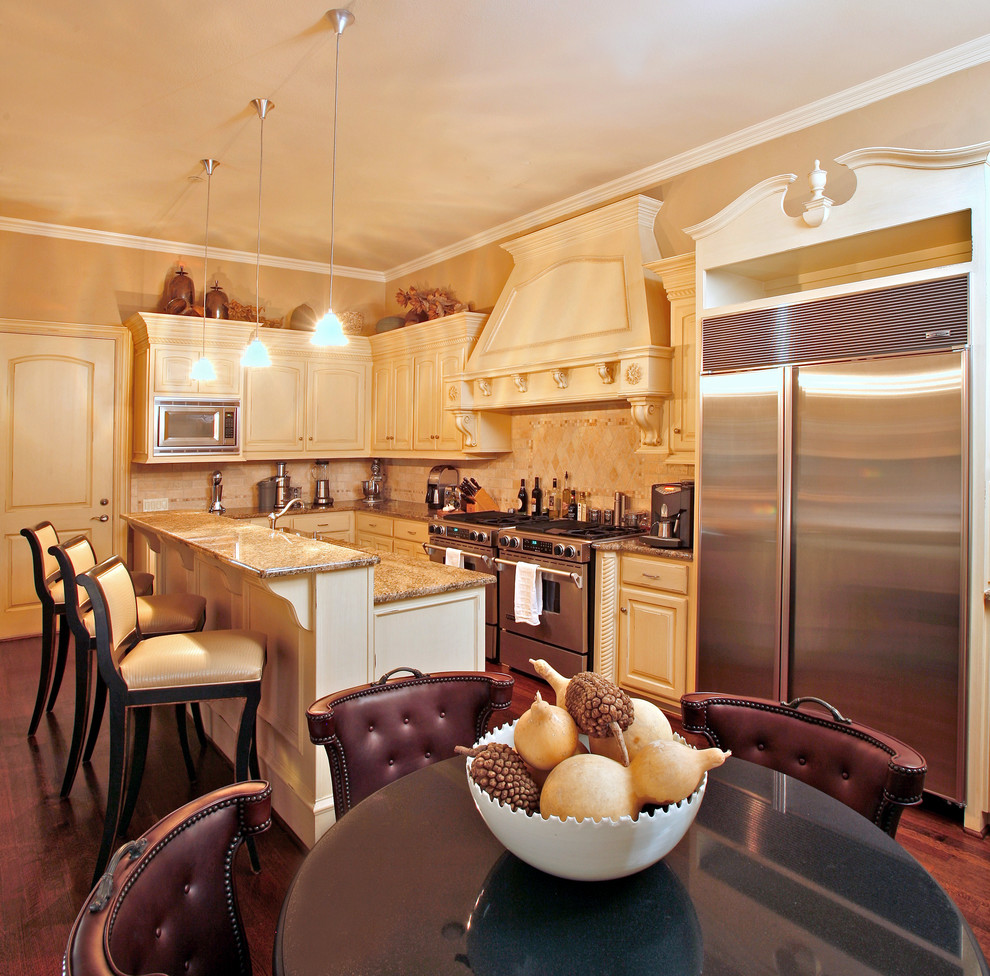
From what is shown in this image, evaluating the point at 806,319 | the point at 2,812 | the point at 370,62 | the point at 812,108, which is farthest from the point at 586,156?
the point at 2,812

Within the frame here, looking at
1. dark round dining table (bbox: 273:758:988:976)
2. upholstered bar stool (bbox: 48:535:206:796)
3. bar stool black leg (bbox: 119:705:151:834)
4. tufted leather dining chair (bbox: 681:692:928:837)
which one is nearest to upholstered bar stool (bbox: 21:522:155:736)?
upholstered bar stool (bbox: 48:535:206:796)

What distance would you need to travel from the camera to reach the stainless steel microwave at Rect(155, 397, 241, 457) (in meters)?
5.09

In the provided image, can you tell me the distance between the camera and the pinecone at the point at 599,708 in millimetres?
1005

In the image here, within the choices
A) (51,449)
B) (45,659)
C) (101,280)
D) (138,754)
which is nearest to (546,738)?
(138,754)

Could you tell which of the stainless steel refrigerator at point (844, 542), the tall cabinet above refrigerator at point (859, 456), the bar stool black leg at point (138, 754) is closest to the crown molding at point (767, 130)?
the tall cabinet above refrigerator at point (859, 456)

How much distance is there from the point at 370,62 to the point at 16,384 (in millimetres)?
3660

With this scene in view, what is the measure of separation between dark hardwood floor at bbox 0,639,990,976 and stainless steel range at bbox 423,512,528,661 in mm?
1152

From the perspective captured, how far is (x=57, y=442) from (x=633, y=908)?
17.8ft

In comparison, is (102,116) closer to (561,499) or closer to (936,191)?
(561,499)

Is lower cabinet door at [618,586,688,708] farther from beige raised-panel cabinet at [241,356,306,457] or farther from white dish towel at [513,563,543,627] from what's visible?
beige raised-panel cabinet at [241,356,306,457]

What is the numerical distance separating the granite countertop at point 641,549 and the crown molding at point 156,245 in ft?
13.1

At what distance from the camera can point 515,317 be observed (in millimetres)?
4660

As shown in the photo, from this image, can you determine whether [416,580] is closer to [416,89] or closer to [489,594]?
[489,594]

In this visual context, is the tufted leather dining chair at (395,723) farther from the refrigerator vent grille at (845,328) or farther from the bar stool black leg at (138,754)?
the refrigerator vent grille at (845,328)
